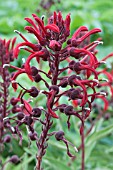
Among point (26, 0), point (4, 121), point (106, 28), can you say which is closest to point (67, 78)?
point (4, 121)

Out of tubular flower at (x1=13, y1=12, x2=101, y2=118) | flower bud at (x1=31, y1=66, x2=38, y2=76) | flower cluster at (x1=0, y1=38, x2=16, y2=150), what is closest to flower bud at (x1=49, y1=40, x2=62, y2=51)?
tubular flower at (x1=13, y1=12, x2=101, y2=118)

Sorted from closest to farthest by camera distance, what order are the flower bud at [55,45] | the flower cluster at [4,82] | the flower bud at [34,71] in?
the flower bud at [55,45], the flower bud at [34,71], the flower cluster at [4,82]

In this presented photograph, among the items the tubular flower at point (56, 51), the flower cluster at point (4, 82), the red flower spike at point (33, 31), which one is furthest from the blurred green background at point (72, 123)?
the red flower spike at point (33, 31)

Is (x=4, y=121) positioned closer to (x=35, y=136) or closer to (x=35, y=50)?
(x=35, y=136)

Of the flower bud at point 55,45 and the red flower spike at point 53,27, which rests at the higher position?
the red flower spike at point 53,27

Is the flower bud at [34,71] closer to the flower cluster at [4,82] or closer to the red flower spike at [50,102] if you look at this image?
the red flower spike at [50,102]

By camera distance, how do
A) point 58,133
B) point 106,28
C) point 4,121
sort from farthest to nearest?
1. point 106,28
2. point 4,121
3. point 58,133

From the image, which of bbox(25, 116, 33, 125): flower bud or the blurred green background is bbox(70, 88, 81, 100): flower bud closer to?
bbox(25, 116, 33, 125): flower bud

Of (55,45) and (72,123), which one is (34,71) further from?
(72,123)
